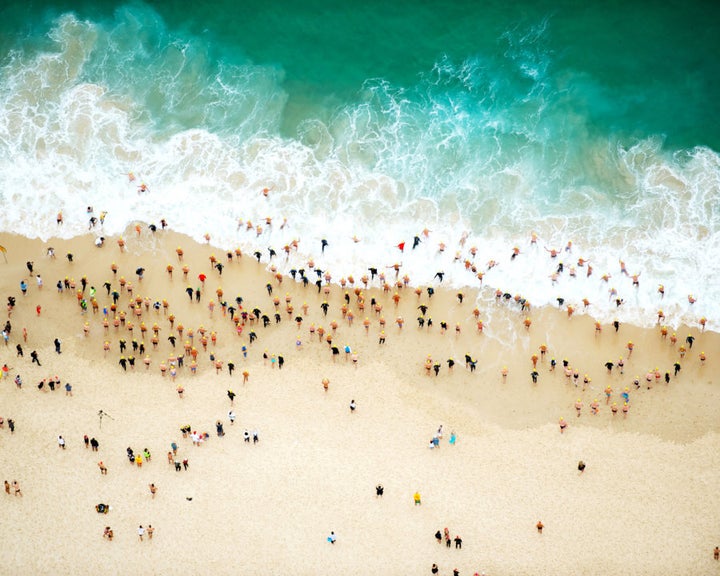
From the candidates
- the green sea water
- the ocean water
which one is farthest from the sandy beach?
the green sea water

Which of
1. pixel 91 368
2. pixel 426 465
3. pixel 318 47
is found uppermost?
pixel 318 47

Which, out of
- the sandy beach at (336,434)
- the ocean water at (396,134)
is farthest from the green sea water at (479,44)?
the sandy beach at (336,434)

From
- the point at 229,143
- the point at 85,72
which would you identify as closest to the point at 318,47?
the point at 229,143

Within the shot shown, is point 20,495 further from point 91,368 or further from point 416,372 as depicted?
point 416,372

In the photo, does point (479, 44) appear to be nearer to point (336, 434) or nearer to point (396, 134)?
point (396, 134)

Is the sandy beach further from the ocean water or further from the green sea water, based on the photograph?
the green sea water

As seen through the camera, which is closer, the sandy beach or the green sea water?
the sandy beach
